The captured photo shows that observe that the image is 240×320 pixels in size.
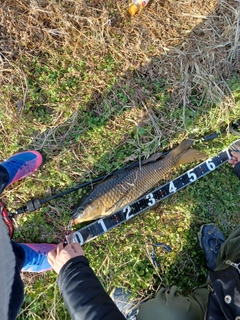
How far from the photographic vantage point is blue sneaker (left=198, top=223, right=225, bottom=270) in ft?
11.2

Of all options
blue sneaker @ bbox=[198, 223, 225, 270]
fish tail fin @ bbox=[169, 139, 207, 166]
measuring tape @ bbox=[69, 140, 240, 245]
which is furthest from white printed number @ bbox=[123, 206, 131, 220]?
blue sneaker @ bbox=[198, 223, 225, 270]

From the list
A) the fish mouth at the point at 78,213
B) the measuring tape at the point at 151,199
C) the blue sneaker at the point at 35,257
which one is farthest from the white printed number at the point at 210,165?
the blue sneaker at the point at 35,257

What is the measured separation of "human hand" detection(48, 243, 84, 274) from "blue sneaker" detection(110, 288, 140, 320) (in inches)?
42.1

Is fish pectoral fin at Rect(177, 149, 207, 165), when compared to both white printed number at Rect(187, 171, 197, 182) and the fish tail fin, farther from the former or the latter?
white printed number at Rect(187, 171, 197, 182)

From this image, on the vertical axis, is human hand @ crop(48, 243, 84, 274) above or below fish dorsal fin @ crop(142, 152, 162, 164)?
below

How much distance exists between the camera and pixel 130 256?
3400 millimetres

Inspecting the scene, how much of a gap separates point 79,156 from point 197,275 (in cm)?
178

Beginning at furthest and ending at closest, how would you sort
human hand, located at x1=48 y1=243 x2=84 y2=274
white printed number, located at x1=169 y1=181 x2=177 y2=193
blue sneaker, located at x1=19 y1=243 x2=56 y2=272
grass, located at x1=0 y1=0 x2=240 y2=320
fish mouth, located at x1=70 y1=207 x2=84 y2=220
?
white printed number, located at x1=169 y1=181 x2=177 y2=193, grass, located at x1=0 y1=0 x2=240 y2=320, fish mouth, located at x1=70 y1=207 x2=84 y2=220, blue sneaker, located at x1=19 y1=243 x2=56 y2=272, human hand, located at x1=48 y1=243 x2=84 y2=274

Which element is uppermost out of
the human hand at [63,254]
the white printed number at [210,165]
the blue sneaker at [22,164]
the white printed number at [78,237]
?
the blue sneaker at [22,164]

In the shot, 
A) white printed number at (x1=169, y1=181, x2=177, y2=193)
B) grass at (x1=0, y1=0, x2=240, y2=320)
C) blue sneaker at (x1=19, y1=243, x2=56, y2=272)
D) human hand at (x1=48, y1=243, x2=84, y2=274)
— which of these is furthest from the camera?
white printed number at (x1=169, y1=181, x2=177, y2=193)

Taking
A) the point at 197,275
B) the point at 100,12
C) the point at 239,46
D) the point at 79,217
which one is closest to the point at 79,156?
the point at 79,217

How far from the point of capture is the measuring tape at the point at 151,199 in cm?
328

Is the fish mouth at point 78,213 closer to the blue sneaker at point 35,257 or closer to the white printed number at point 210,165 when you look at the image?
the blue sneaker at point 35,257

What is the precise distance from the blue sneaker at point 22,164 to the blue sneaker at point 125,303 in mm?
1484
